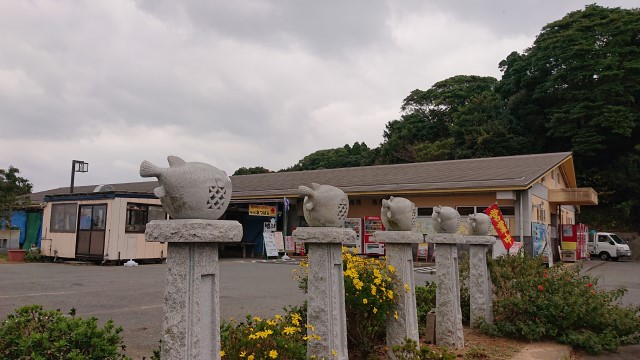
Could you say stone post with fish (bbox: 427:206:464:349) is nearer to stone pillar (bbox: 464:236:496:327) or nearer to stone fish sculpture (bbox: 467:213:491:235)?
stone pillar (bbox: 464:236:496:327)

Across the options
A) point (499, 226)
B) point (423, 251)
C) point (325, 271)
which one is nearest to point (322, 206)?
point (325, 271)

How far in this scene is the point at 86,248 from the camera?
59.0 ft

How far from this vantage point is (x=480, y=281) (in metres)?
7.10

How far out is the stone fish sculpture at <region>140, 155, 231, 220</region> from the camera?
9.57 ft

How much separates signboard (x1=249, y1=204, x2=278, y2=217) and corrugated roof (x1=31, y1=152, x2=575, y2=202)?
0.72m

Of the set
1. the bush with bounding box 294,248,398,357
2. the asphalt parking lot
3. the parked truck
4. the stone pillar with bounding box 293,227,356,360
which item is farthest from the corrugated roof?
the stone pillar with bounding box 293,227,356,360

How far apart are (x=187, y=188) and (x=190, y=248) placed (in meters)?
0.36

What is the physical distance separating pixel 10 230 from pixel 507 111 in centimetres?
3424

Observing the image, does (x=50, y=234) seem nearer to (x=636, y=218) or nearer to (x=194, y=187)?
(x=194, y=187)

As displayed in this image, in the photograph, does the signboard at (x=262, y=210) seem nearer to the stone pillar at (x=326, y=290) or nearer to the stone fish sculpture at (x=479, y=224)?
the stone fish sculpture at (x=479, y=224)

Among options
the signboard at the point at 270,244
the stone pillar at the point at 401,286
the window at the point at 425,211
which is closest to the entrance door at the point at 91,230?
the signboard at the point at 270,244

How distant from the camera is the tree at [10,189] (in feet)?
66.1

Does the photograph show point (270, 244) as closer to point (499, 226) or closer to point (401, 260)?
point (499, 226)

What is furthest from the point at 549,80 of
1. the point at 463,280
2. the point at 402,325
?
the point at 402,325
